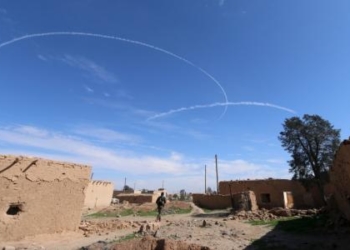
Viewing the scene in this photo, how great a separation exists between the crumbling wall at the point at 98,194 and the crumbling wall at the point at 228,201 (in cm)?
1218

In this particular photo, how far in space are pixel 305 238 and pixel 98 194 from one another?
95.9 feet

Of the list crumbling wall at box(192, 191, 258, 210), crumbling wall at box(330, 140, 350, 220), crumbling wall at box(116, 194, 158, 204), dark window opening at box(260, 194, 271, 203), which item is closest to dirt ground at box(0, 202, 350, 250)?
crumbling wall at box(330, 140, 350, 220)

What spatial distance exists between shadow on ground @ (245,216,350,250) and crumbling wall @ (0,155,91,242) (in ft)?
29.9

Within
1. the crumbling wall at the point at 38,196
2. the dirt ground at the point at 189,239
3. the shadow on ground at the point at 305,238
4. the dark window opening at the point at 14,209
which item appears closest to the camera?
the dirt ground at the point at 189,239

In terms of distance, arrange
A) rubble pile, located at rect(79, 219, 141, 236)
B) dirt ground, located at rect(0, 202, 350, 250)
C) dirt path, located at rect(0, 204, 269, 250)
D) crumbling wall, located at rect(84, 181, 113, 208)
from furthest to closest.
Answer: crumbling wall, located at rect(84, 181, 113, 208) < rubble pile, located at rect(79, 219, 141, 236) < dirt path, located at rect(0, 204, 269, 250) < dirt ground, located at rect(0, 202, 350, 250)

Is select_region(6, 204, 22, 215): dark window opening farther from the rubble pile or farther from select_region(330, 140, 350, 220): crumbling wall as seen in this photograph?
select_region(330, 140, 350, 220): crumbling wall

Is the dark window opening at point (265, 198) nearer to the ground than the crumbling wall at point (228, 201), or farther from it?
farther from it

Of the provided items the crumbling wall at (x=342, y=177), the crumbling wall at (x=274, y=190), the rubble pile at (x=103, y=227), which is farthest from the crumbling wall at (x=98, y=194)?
the crumbling wall at (x=342, y=177)

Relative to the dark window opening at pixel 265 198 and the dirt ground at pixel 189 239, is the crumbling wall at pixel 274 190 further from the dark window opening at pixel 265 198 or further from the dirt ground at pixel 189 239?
the dirt ground at pixel 189 239

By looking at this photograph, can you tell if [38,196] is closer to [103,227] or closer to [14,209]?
[14,209]

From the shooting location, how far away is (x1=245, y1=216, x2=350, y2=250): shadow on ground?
10.8 metres

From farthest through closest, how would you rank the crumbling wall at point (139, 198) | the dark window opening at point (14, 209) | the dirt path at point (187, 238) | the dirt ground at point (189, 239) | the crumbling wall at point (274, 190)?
the crumbling wall at point (139, 198) < the crumbling wall at point (274, 190) < the dark window opening at point (14, 209) < the dirt path at point (187, 238) < the dirt ground at point (189, 239)

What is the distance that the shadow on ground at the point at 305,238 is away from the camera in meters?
10.8

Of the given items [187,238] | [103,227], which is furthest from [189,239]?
[103,227]
